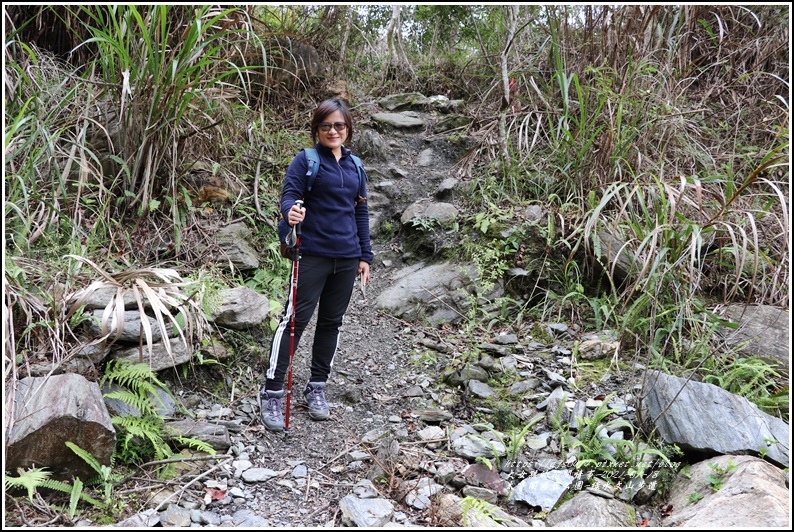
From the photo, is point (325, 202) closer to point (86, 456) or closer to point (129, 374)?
point (129, 374)

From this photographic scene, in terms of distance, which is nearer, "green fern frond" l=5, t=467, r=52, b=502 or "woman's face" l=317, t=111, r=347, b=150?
"green fern frond" l=5, t=467, r=52, b=502

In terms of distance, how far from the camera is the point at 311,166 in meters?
3.00

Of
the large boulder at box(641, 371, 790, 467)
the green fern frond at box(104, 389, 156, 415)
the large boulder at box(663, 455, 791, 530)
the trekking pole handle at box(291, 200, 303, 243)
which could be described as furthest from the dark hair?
the large boulder at box(663, 455, 791, 530)

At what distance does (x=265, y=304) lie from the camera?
3.80 meters

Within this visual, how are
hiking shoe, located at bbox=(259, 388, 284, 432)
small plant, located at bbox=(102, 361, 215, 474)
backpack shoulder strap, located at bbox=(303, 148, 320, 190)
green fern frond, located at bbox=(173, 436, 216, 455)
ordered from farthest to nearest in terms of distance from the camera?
hiking shoe, located at bbox=(259, 388, 284, 432), backpack shoulder strap, located at bbox=(303, 148, 320, 190), green fern frond, located at bbox=(173, 436, 216, 455), small plant, located at bbox=(102, 361, 215, 474)

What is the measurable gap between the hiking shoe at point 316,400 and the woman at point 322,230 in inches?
8.2

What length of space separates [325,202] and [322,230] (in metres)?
0.16

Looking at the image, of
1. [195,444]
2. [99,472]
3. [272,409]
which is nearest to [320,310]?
[272,409]

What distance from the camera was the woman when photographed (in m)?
3.04

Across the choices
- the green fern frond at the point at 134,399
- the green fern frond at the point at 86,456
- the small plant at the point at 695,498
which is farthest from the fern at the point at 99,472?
the small plant at the point at 695,498

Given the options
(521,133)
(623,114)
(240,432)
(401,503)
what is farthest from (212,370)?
(623,114)

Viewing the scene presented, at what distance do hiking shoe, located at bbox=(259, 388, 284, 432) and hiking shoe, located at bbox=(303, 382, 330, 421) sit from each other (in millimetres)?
207

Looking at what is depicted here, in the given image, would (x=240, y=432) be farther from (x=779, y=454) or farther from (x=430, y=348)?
(x=779, y=454)

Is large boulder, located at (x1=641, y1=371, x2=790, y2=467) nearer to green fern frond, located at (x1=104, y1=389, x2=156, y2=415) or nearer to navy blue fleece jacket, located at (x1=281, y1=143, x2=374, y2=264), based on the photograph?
navy blue fleece jacket, located at (x1=281, y1=143, x2=374, y2=264)
